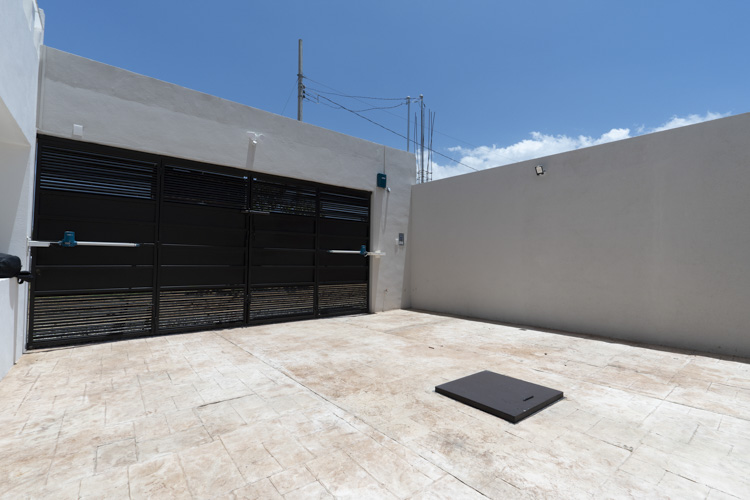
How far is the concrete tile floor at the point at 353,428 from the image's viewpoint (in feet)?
5.51

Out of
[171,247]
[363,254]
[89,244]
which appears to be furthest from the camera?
[363,254]

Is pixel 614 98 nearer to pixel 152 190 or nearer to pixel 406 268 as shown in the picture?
pixel 406 268

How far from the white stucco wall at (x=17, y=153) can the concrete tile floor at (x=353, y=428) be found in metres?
0.50

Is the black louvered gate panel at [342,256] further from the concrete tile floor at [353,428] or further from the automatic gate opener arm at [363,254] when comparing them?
the concrete tile floor at [353,428]

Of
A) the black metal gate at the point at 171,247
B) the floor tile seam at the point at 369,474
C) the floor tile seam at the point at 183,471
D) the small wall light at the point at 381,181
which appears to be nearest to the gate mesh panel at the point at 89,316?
the black metal gate at the point at 171,247

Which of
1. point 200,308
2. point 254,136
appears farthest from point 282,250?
point 254,136

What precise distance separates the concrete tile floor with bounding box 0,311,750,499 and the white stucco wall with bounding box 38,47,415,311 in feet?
9.96

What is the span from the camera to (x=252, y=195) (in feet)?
19.1

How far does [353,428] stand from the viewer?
7.50ft

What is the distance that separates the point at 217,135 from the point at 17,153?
2.35 metres

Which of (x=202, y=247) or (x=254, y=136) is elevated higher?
(x=254, y=136)

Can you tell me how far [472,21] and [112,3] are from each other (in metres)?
6.90

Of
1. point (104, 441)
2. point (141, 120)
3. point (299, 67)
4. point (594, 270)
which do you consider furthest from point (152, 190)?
point (299, 67)

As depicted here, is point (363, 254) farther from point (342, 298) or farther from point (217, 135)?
point (217, 135)
